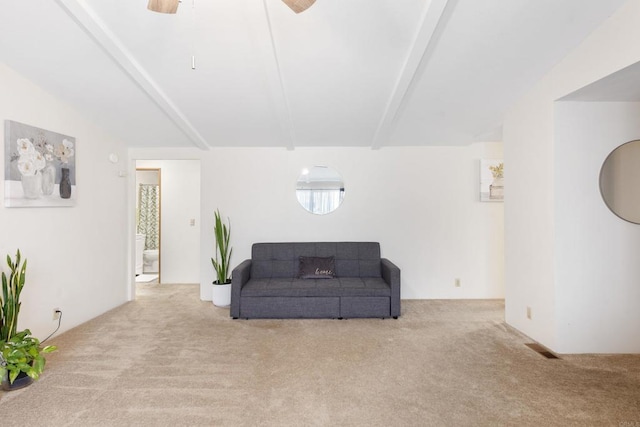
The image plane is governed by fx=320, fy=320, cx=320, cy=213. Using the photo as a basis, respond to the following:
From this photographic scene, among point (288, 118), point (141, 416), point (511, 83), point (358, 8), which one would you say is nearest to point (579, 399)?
point (511, 83)

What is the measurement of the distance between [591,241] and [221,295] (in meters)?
3.84

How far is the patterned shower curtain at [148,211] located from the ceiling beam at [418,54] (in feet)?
15.0

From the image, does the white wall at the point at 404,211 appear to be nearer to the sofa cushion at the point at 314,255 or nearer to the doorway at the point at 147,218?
the sofa cushion at the point at 314,255

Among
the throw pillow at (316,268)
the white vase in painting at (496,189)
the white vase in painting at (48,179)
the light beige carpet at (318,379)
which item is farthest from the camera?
the white vase in painting at (496,189)

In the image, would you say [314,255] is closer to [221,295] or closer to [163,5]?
[221,295]

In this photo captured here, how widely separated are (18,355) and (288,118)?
287cm

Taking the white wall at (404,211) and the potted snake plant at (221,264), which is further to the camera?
the white wall at (404,211)

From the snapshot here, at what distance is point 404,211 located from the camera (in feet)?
14.6

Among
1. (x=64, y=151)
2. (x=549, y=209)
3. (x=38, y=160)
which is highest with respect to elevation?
(x=64, y=151)

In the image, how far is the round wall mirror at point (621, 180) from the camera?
103 inches

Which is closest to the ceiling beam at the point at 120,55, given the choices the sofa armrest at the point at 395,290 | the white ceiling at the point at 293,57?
the white ceiling at the point at 293,57

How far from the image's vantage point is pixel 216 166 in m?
4.41

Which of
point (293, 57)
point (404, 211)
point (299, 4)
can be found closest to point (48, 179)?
point (293, 57)

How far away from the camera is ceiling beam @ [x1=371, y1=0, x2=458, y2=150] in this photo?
6.43 ft
